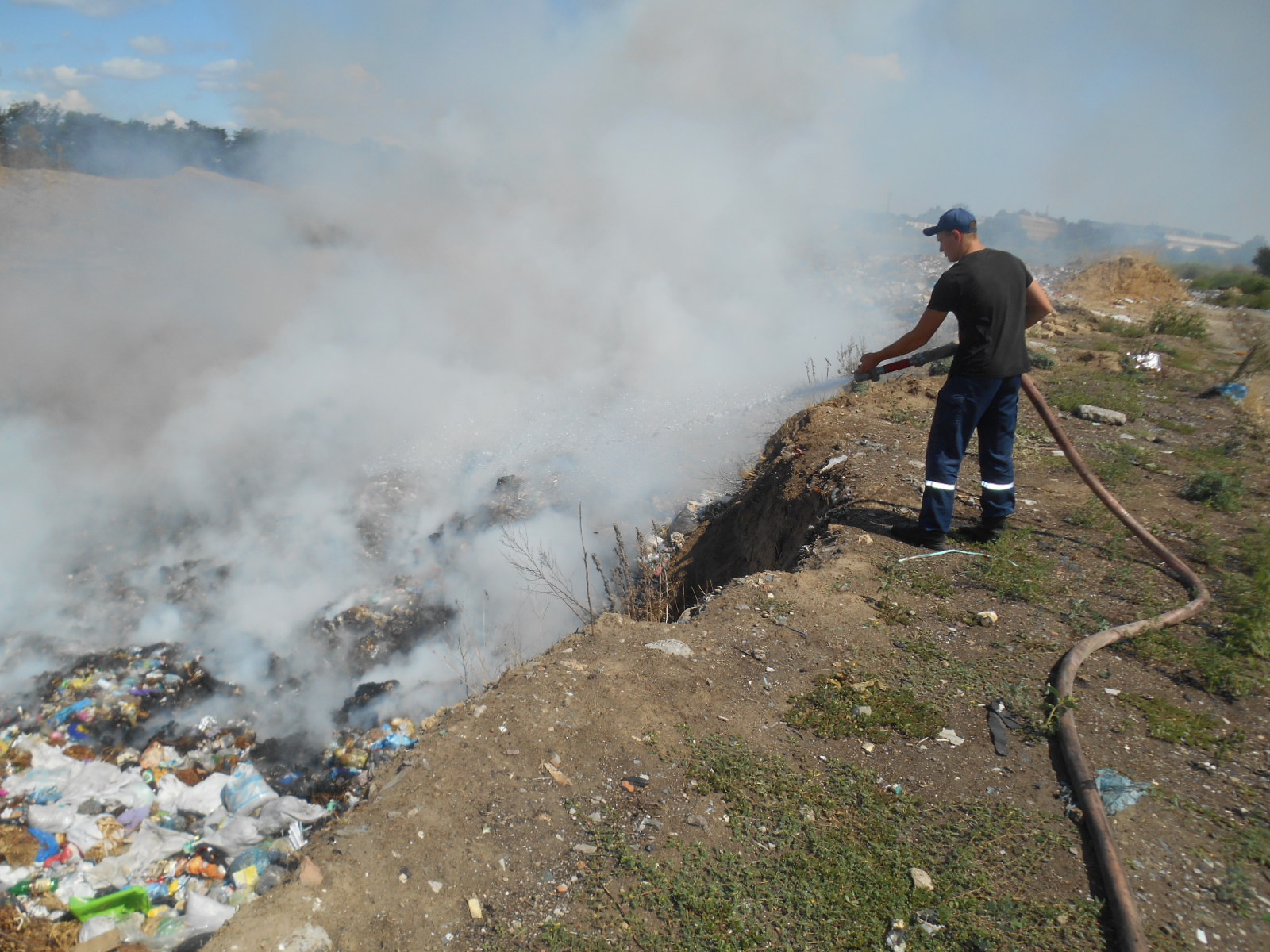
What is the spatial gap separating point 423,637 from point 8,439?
555 centimetres

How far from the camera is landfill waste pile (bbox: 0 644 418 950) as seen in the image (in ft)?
8.82

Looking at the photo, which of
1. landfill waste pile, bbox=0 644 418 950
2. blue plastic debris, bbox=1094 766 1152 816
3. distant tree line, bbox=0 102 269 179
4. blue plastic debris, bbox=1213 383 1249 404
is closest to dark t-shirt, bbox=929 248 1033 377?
blue plastic debris, bbox=1094 766 1152 816

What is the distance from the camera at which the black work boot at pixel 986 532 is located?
10.7 ft

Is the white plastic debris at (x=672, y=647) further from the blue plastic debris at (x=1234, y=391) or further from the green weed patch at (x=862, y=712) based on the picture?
the blue plastic debris at (x=1234, y=391)

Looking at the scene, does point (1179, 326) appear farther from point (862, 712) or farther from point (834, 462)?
point (862, 712)

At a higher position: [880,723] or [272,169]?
[272,169]

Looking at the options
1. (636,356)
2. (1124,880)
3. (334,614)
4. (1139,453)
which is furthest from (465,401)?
(1124,880)

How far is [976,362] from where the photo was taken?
2920mm

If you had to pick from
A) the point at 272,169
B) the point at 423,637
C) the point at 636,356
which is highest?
the point at 272,169

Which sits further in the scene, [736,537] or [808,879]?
[736,537]

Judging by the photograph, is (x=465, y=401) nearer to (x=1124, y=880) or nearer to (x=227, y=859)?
(x=227, y=859)

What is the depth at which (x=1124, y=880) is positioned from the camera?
160cm

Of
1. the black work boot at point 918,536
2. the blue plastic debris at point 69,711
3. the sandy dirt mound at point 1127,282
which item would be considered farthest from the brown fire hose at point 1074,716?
the sandy dirt mound at point 1127,282

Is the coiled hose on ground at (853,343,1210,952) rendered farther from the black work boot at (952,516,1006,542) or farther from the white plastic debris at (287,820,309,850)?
the white plastic debris at (287,820,309,850)
